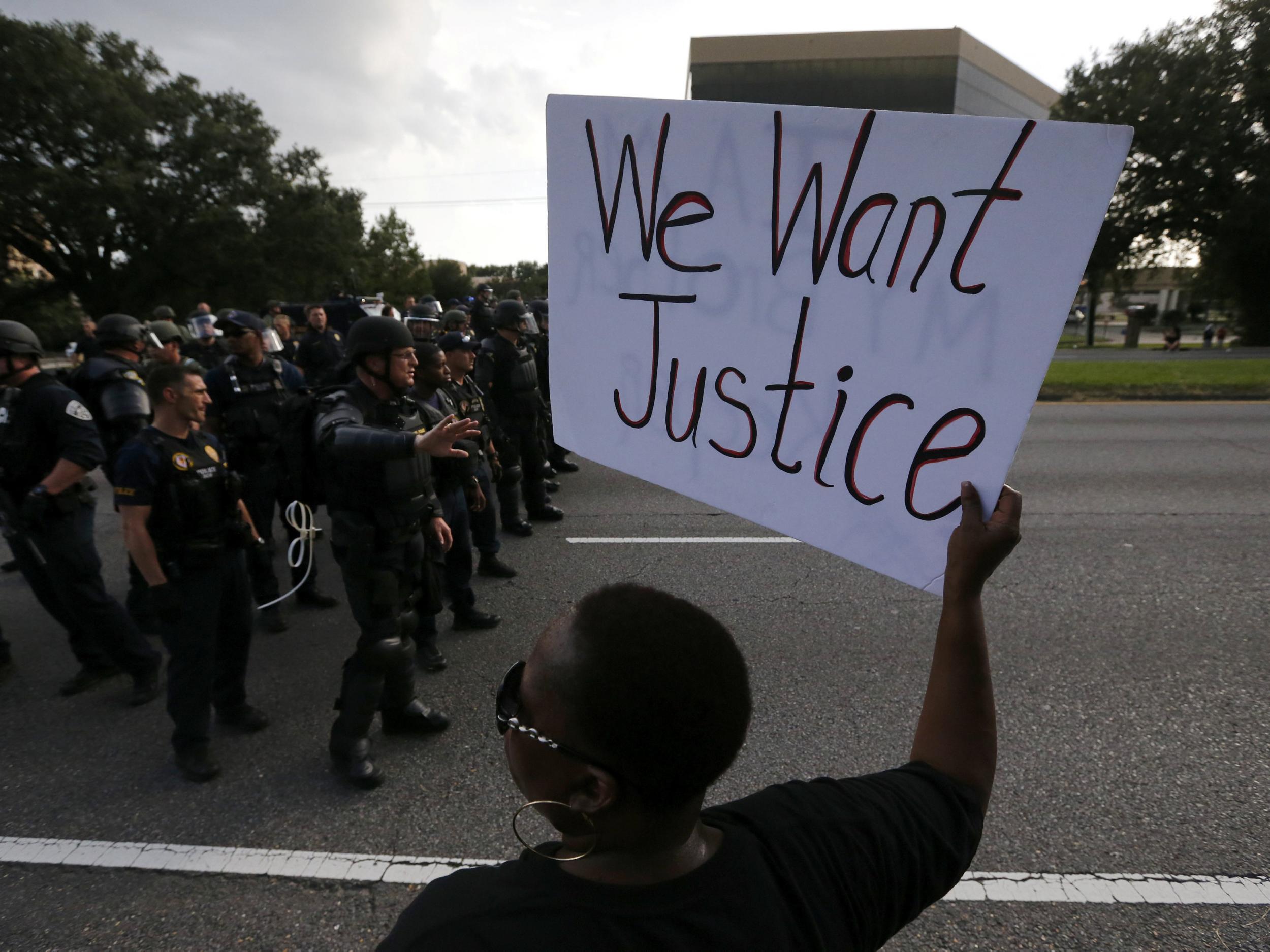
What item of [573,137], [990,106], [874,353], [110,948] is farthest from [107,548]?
[990,106]

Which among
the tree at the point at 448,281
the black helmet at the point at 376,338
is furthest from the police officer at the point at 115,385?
the tree at the point at 448,281

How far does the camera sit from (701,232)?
1321 millimetres

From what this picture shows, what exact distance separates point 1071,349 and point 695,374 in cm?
3268

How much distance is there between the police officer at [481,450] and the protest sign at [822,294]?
3869 millimetres

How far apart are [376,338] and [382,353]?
0.08 metres

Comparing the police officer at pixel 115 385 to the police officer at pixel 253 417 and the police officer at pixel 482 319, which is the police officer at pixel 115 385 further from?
the police officer at pixel 482 319

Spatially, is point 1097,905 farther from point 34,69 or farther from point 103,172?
point 34,69

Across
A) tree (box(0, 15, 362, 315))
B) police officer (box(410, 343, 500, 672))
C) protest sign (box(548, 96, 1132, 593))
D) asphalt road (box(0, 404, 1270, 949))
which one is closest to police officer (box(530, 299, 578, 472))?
asphalt road (box(0, 404, 1270, 949))

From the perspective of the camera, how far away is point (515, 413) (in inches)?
260

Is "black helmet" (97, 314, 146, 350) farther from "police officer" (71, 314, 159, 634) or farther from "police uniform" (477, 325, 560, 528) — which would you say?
"police uniform" (477, 325, 560, 528)

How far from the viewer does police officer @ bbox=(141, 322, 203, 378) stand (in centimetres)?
598

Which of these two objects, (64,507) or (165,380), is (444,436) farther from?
(64,507)

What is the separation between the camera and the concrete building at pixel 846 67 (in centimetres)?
5316

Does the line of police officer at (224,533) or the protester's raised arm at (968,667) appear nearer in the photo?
the protester's raised arm at (968,667)
